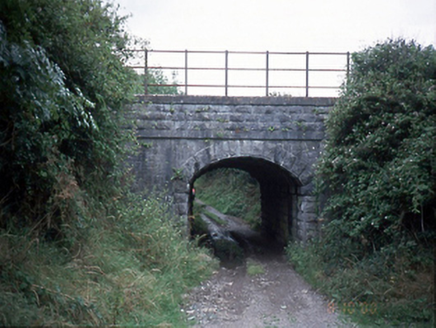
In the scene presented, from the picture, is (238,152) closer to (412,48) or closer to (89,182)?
(89,182)

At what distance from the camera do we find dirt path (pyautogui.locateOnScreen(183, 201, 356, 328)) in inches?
252

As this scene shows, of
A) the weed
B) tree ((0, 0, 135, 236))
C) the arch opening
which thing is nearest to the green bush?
the arch opening

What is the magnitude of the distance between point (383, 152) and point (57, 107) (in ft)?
20.3

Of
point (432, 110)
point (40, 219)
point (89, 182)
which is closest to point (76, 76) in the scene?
point (89, 182)

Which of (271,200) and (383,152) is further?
(271,200)

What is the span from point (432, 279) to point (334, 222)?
2772mm

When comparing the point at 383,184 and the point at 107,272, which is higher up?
the point at 383,184

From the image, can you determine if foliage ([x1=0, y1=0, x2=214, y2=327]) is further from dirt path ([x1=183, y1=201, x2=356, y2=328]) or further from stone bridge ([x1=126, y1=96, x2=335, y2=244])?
stone bridge ([x1=126, y1=96, x2=335, y2=244])

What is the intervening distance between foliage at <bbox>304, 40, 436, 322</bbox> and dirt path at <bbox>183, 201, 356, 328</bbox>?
1.69ft

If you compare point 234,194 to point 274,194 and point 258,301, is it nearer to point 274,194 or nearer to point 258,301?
point 274,194

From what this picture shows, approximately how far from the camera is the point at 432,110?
25.5ft

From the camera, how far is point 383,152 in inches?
322

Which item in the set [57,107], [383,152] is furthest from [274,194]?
[57,107]

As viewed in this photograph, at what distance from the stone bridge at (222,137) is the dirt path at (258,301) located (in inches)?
73.6
